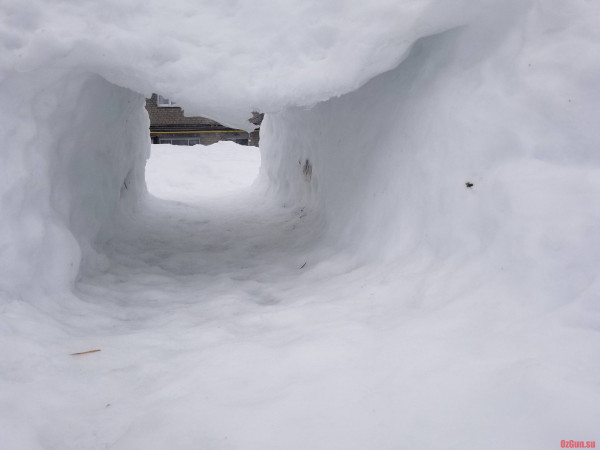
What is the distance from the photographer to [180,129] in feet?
62.8

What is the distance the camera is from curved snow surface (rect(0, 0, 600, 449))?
1459 mm

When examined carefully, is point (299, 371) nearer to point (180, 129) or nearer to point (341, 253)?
point (341, 253)

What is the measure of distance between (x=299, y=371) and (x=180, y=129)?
18489mm

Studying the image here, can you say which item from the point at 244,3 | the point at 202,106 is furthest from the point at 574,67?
the point at 202,106

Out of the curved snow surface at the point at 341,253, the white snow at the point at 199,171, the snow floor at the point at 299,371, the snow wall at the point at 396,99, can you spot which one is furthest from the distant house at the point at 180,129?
the snow floor at the point at 299,371

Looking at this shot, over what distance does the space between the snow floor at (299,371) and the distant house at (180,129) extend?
1692 centimetres

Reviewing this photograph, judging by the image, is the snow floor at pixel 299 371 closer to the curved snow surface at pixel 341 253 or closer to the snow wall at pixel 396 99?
the curved snow surface at pixel 341 253

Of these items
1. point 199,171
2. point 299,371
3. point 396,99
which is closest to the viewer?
point 299,371

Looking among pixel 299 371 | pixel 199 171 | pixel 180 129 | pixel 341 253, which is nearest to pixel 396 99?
pixel 341 253

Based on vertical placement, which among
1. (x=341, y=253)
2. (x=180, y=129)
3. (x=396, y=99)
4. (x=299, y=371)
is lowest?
(x=299, y=371)

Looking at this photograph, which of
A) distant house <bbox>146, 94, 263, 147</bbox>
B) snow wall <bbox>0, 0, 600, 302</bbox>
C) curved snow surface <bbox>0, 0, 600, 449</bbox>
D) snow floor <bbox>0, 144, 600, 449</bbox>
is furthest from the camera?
distant house <bbox>146, 94, 263, 147</bbox>

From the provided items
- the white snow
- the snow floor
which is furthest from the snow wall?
the white snow

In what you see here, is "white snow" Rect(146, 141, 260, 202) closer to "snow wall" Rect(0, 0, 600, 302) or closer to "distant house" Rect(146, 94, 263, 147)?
"snow wall" Rect(0, 0, 600, 302)

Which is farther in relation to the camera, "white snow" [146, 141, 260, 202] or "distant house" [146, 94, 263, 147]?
"distant house" [146, 94, 263, 147]
